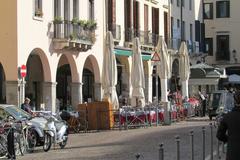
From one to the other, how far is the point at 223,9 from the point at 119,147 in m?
48.3

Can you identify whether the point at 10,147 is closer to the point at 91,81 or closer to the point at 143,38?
the point at 91,81

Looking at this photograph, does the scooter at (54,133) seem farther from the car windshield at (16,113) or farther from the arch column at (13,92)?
the arch column at (13,92)

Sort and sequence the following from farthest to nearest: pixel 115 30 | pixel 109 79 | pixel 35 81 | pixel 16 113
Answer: pixel 115 30 → pixel 35 81 → pixel 109 79 → pixel 16 113

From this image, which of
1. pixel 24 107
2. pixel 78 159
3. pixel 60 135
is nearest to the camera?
pixel 78 159

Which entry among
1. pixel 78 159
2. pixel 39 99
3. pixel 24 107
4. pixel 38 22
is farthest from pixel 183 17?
pixel 78 159

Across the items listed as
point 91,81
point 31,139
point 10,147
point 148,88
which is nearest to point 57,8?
point 91,81

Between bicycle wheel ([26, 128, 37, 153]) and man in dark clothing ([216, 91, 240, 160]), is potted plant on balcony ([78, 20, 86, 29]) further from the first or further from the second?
man in dark clothing ([216, 91, 240, 160])

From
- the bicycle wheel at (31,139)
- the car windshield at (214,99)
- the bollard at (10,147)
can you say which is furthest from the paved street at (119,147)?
the car windshield at (214,99)

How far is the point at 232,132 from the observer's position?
9508mm

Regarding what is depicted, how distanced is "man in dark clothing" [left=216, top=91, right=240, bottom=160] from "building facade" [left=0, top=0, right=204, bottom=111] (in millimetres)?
20752

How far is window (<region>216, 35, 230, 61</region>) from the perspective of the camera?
67562mm

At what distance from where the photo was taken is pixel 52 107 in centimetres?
3341

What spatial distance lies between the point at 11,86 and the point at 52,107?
4056mm

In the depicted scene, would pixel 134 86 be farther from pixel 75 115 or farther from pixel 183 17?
pixel 183 17
